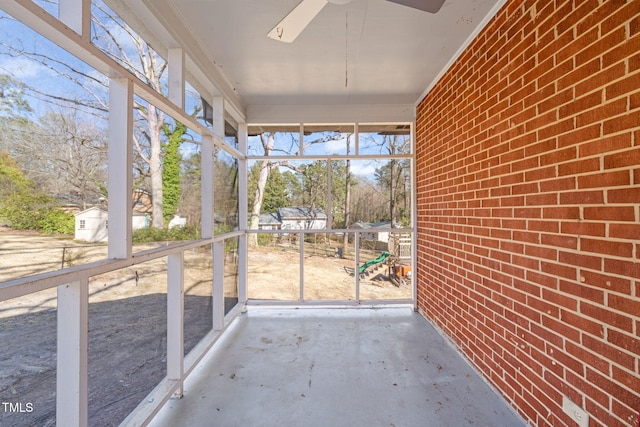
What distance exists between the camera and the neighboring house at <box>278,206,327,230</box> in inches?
169

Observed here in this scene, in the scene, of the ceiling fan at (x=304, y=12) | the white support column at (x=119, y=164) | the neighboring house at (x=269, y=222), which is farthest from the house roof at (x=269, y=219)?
the white support column at (x=119, y=164)

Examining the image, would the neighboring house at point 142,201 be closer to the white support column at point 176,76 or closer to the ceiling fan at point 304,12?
the white support column at point 176,76

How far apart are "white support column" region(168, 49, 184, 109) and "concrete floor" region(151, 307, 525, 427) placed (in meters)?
2.23

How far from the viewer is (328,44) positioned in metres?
2.59

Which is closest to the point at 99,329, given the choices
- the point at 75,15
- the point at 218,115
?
the point at 75,15

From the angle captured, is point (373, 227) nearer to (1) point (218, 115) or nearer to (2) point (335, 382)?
(2) point (335, 382)

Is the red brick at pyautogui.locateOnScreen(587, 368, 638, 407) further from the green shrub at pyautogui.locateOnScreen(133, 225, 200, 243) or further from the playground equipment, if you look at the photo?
the playground equipment

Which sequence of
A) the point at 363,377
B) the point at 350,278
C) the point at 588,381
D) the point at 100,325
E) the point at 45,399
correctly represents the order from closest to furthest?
1. the point at 45,399
2. the point at 588,381
3. the point at 100,325
4. the point at 363,377
5. the point at 350,278

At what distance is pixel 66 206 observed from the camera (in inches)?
54.3

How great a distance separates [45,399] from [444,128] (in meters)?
3.64

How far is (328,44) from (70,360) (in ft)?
9.07

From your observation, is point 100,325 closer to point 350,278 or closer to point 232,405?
point 232,405

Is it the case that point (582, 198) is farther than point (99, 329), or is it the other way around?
point (99, 329)

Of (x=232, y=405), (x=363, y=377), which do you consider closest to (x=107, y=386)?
(x=232, y=405)
